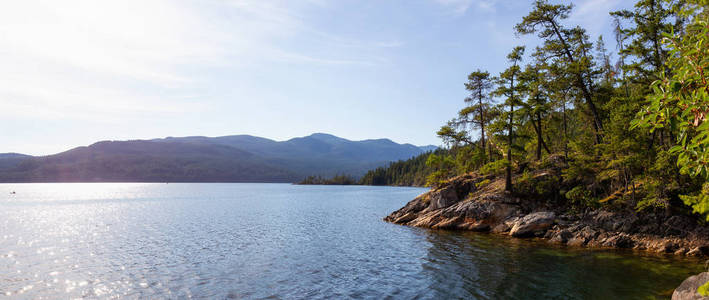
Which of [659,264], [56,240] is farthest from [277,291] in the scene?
[56,240]

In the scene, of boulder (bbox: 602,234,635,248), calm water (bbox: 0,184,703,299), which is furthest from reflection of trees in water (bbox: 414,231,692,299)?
boulder (bbox: 602,234,635,248)

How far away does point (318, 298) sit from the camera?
1808cm

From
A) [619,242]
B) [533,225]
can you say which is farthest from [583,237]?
[533,225]

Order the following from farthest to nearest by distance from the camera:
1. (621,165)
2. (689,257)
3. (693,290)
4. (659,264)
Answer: (621,165), (689,257), (659,264), (693,290)

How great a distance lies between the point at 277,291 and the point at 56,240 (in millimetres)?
29967

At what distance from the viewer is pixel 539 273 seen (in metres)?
22.0

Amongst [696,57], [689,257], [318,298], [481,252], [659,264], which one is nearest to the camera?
[696,57]

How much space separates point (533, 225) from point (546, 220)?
1358mm

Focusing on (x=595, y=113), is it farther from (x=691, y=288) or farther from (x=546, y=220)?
(x=691, y=288)

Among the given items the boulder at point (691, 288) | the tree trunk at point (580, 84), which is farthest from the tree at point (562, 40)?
the boulder at point (691, 288)

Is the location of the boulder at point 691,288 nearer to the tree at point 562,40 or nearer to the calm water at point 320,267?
the calm water at point 320,267

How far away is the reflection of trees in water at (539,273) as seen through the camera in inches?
733

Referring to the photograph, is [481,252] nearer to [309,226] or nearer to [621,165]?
[621,165]

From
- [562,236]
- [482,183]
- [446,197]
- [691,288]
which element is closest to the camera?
[691,288]
